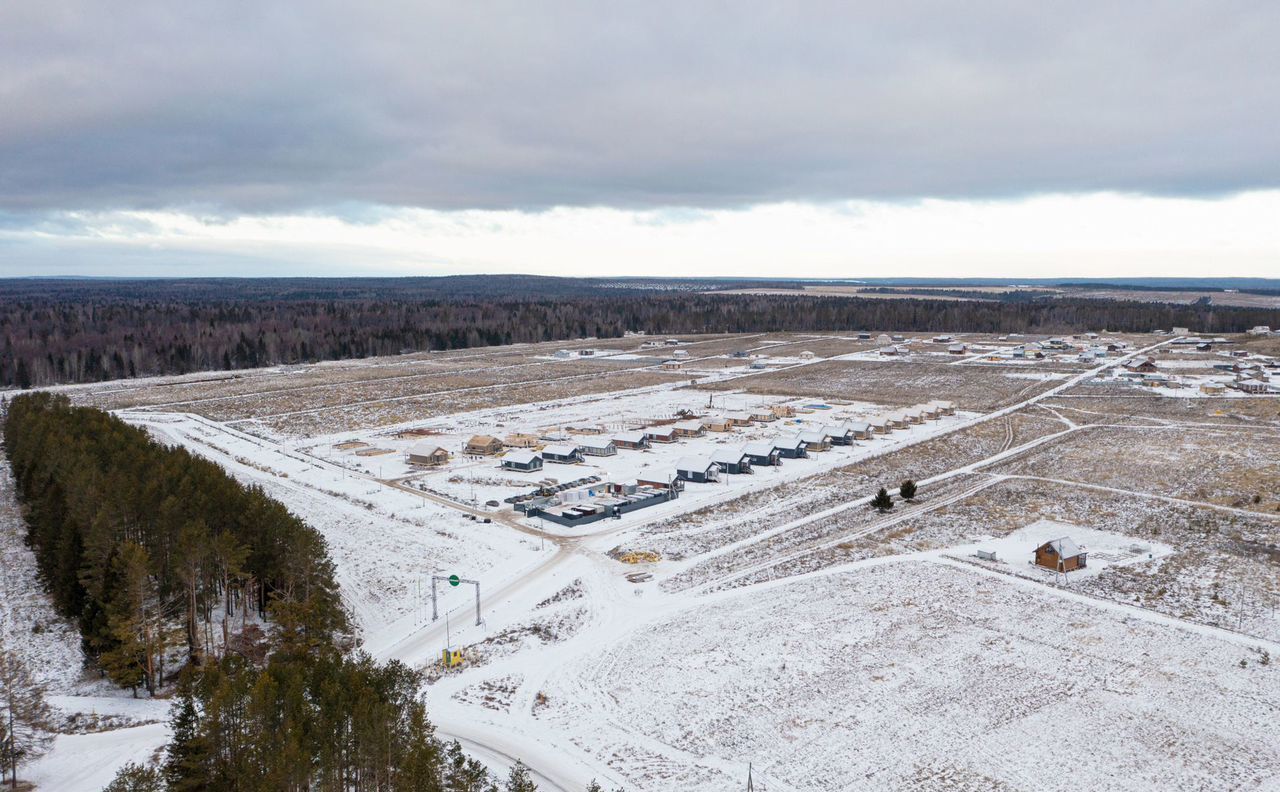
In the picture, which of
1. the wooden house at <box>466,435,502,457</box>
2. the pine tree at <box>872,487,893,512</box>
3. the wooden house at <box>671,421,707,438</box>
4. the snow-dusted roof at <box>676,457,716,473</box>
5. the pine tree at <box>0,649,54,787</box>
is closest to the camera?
the pine tree at <box>0,649,54,787</box>


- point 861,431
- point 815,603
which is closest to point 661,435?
point 861,431

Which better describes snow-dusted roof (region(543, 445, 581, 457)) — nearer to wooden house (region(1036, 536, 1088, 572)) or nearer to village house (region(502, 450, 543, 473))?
village house (region(502, 450, 543, 473))

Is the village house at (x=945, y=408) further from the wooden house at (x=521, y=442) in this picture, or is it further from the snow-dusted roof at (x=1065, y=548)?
the snow-dusted roof at (x=1065, y=548)

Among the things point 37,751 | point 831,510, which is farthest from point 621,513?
point 37,751

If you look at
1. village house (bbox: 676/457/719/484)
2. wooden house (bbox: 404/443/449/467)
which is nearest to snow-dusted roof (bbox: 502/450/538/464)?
wooden house (bbox: 404/443/449/467)

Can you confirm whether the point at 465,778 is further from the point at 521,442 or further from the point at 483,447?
the point at 521,442

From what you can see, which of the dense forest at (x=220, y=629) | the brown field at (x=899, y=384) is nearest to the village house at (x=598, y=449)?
the dense forest at (x=220, y=629)
